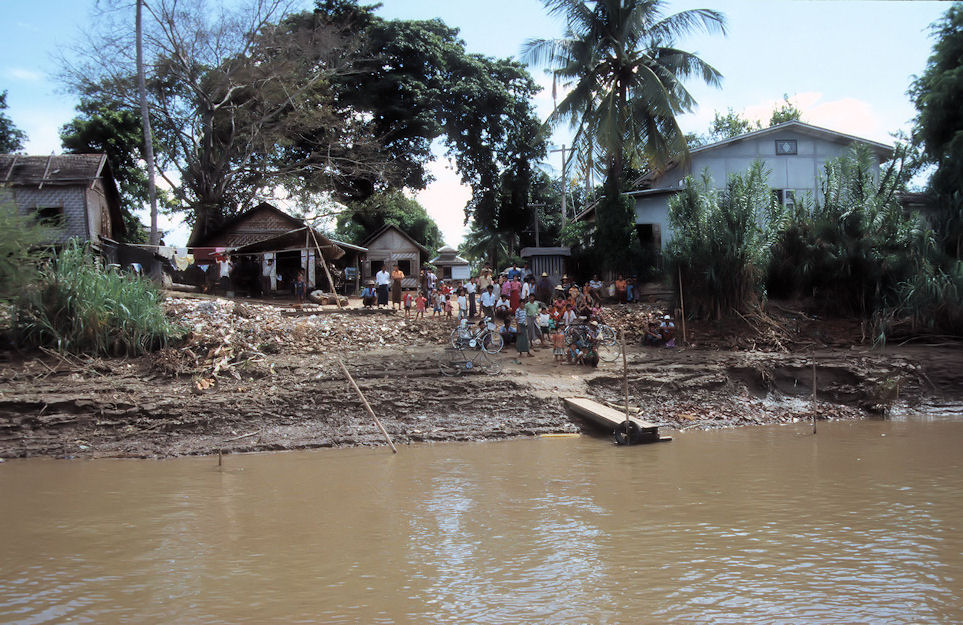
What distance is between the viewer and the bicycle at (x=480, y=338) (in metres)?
15.9

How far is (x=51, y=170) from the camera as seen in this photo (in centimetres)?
2516

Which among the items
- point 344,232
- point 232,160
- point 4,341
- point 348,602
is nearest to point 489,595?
point 348,602

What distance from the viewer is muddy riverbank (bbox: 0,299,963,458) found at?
12867 millimetres

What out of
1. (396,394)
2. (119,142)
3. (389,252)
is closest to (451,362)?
(396,394)

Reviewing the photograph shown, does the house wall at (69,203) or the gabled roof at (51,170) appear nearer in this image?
the gabled roof at (51,170)

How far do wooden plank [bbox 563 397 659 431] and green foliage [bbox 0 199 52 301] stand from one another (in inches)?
494

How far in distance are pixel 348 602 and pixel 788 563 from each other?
437 cm

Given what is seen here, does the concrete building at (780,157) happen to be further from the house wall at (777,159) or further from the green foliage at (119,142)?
the green foliage at (119,142)

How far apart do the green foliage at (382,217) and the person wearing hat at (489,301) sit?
13630mm

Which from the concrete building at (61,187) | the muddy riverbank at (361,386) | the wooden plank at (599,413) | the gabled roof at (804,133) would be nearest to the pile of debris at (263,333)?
the muddy riverbank at (361,386)

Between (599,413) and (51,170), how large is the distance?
22.9 meters

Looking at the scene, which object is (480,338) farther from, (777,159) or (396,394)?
(777,159)

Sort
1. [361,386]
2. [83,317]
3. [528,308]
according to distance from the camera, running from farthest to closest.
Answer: [528,308], [83,317], [361,386]

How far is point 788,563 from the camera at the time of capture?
272 inches
